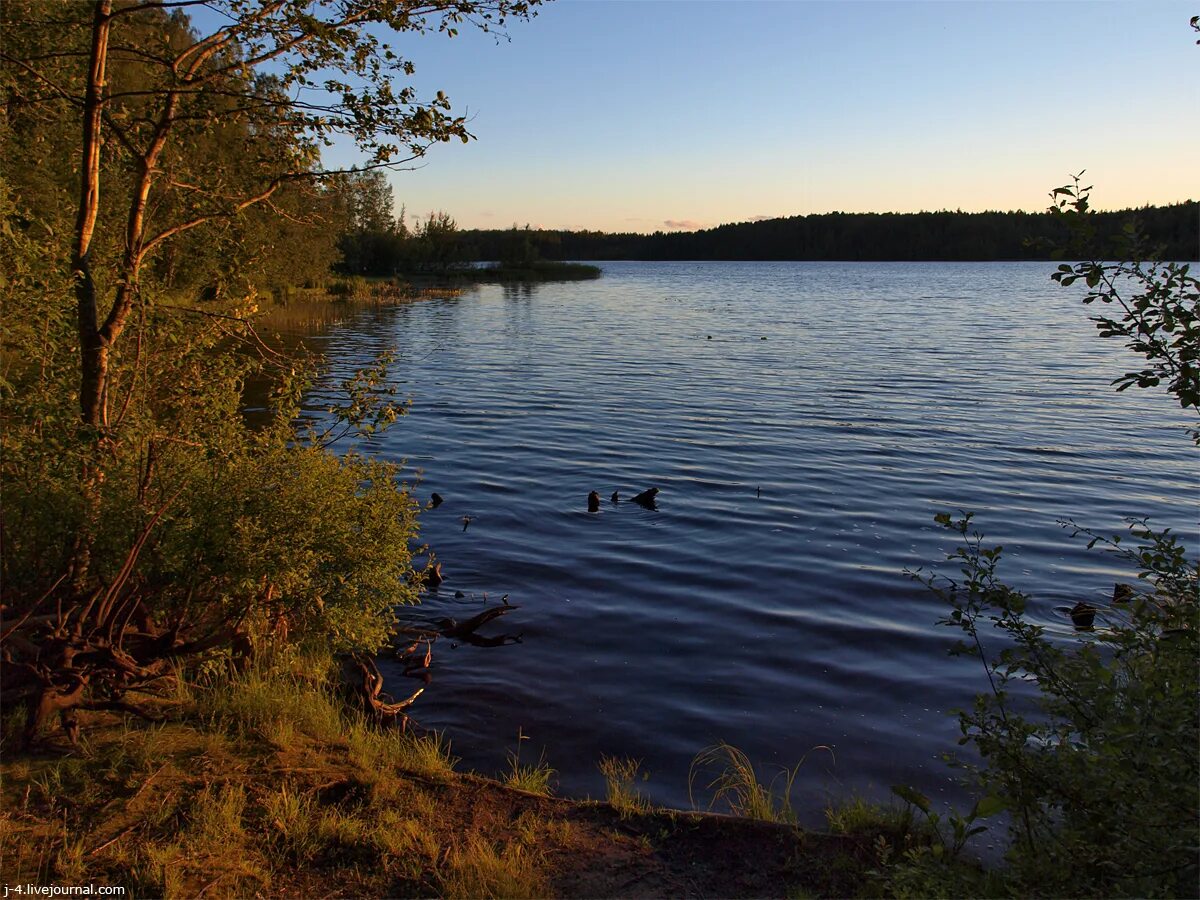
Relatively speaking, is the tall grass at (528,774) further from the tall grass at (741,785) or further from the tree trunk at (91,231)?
the tree trunk at (91,231)

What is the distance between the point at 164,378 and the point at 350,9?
3.33 meters

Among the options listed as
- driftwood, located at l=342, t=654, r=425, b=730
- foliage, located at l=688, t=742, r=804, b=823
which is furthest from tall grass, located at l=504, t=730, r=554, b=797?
foliage, located at l=688, t=742, r=804, b=823

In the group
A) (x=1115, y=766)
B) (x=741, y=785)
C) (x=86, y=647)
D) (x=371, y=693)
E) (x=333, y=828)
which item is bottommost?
(x=741, y=785)

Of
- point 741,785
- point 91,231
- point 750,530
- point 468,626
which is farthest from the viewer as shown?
point 750,530

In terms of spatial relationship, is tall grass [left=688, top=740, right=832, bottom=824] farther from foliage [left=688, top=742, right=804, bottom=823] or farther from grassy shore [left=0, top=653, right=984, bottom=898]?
grassy shore [left=0, top=653, right=984, bottom=898]

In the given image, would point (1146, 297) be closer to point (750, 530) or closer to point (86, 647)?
point (86, 647)

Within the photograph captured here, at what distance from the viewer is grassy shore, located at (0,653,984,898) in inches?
179

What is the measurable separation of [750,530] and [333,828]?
974cm

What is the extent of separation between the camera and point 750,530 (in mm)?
13773

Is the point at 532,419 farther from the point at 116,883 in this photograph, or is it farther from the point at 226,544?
the point at 116,883

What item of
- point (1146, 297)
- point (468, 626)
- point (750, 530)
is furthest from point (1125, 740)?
point (750, 530)

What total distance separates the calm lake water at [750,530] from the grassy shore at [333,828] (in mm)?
1092

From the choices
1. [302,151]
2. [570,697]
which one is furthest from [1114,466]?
[302,151]

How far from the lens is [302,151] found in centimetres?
662
